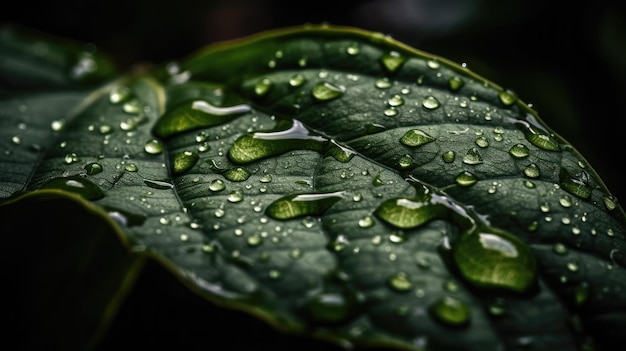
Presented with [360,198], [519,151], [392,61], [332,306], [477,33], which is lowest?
[332,306]

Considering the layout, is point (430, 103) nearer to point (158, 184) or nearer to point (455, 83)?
point (455, 83)

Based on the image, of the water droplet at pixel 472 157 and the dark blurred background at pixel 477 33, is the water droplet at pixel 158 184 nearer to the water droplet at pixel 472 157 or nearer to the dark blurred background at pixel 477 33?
the water droplet at pixel 472 157

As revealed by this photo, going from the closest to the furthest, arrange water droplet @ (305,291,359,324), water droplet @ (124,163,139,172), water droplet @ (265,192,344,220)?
water droplet @ (305,291,359,324)
water droplet @ (265,192,344,220)
water droplet @ (124,163,139,172)

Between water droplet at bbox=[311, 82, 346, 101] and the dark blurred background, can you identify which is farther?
the dark blurred background

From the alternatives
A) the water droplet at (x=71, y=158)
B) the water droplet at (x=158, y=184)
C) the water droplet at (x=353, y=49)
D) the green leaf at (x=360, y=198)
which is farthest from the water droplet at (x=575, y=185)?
the water droplet at (x=71, y=158)

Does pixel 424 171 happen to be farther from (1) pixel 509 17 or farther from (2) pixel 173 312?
(1) pixel 509 17

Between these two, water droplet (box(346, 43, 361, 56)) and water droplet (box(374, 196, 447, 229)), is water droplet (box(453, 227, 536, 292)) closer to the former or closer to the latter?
water droplet (box(374, 196, 447, 229))

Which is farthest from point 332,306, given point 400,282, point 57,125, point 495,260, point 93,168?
point 57,125

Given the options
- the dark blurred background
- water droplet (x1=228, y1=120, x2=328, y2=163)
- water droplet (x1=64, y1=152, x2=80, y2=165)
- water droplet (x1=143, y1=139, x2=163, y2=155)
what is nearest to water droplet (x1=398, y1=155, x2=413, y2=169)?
water droplet (x1=228, y1=120, x2=328, y2=163)
